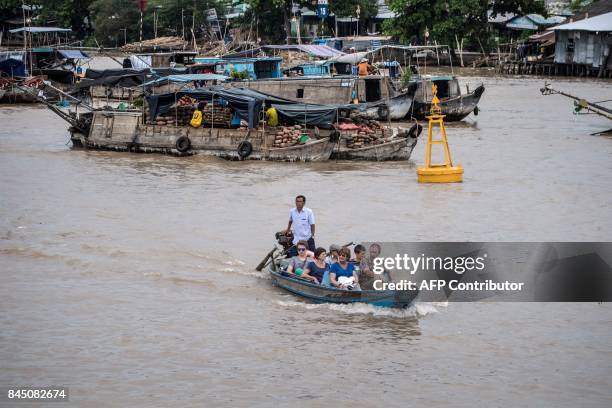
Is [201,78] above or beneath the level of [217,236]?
above

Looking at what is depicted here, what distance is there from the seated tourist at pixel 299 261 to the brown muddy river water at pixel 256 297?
47cm

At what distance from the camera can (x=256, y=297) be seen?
14555mm

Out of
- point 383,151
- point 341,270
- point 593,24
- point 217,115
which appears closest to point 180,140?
point 217,115

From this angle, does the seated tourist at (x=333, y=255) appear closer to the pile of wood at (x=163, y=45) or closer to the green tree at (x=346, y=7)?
the pile of wood at (x=163, y=45)

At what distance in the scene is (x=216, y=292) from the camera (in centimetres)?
1489

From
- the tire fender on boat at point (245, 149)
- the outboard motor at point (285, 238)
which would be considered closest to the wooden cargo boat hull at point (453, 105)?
the tire fender on boat at point (245, 149)

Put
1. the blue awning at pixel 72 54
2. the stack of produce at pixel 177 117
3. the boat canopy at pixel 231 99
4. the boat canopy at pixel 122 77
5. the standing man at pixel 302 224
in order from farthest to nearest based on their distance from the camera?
1. the blue awning at pixel 72 54
2. the boat canopy at pixel 122 77
3. the stack of produce at pixel 177 117
4. the boat canopy at pixel 231 99
5. the standing man at pixel 302 224

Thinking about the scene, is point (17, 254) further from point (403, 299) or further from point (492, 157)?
point (492, 157)

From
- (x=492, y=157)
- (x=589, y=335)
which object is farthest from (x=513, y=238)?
(x=492, y=157)

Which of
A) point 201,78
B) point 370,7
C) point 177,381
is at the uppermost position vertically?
point 370,7

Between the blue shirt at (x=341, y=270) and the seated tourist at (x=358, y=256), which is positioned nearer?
the blue shirt at (x=341, y=270)

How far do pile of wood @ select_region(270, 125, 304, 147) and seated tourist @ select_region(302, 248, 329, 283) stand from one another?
41.8 feet

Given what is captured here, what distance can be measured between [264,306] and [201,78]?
17.9 meters

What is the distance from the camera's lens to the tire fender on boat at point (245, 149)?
26469 millimetres
